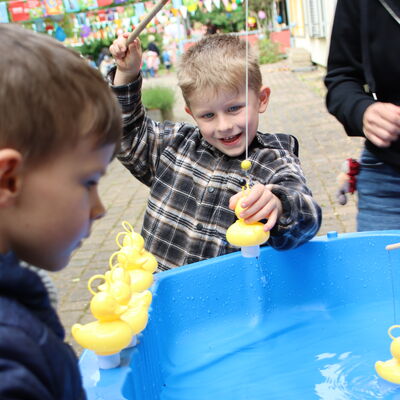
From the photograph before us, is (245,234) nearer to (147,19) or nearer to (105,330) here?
(105,330)

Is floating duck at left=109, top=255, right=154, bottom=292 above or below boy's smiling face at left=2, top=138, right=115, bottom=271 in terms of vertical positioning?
below

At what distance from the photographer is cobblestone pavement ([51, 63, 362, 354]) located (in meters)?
3.00

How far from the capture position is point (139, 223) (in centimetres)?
392

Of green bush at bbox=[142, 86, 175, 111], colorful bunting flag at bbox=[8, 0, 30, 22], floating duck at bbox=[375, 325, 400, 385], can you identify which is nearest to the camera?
floating duck at bbox=[375, 325, 400, 385]

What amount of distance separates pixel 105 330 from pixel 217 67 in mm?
903

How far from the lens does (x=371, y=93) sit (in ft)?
5.16

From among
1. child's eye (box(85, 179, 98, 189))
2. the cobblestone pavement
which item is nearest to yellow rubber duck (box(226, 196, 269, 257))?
child's eye (box(85, 179, 98, 189))

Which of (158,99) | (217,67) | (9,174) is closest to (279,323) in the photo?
(217,67)

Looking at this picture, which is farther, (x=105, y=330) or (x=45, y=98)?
(x=105, y=330)

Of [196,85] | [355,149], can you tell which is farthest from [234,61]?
[355,149]

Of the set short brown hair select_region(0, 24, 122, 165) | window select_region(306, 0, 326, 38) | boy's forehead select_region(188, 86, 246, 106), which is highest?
short brown hair select_region(0, 24, 122, 165)

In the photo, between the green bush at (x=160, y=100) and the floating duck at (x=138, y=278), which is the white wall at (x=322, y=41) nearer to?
the green bush at (x=160, y=100)

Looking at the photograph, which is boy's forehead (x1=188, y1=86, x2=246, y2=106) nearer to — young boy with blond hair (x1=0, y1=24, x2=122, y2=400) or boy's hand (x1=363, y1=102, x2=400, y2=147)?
boy's hand (x1=363, y1=102, x2=400, y2=147)

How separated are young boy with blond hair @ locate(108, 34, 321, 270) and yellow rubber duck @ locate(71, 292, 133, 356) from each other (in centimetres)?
54
